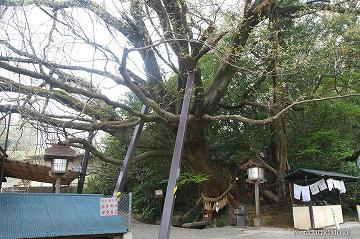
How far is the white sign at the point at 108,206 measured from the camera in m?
8.12

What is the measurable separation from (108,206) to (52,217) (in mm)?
1430

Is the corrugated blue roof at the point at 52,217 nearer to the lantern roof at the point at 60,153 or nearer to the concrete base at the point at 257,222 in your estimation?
the lantern roof at the point at 60,153

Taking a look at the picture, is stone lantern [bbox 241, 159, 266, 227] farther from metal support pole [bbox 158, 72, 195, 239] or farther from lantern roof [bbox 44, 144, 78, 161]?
lantern roof [bbox 44, 144, 78, 161]

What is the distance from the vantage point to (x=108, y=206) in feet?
27.0

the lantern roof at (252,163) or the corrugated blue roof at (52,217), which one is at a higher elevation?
the lantern roof at (252,163)

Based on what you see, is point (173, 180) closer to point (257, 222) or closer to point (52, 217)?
point (52, 217)

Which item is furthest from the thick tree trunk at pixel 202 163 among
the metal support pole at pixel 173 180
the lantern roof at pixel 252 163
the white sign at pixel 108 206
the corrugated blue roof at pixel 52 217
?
the white sign at pixel 108 206

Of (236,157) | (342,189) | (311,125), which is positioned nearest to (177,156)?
(236,157)

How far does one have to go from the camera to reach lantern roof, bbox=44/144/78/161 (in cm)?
908

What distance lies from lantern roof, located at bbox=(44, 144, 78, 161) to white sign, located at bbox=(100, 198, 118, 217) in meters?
1.94

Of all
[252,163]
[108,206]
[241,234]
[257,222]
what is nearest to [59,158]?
[108,206]

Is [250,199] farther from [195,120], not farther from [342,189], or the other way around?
[195,120]

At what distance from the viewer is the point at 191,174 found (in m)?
12.9

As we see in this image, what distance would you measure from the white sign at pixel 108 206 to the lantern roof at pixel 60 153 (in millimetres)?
1936
